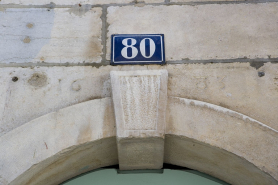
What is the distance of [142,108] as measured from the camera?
6.64 feet

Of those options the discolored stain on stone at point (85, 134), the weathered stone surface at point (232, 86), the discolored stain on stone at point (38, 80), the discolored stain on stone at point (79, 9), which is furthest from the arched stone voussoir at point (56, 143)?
the discolored stain on stone at point (79, 9)

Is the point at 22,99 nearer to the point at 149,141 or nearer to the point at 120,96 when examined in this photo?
the point at 120,96

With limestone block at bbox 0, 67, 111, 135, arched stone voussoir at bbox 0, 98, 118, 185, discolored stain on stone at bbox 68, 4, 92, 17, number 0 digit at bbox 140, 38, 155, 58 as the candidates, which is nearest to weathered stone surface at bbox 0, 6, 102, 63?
discolored stain on stone at bbox 68, 4, 92, 17

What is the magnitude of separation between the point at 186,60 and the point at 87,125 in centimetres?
94

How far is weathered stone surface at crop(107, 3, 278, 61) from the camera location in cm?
236

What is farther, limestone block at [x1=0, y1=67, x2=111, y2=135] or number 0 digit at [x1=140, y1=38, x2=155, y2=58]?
number 0 digit at [x1=140, y1=38, x2=155, y2=58]

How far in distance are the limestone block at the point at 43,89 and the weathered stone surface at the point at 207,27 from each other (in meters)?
0.28

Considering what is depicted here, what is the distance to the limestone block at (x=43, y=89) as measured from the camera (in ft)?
7.07

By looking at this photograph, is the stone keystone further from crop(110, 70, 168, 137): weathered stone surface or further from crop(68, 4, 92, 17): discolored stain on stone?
crop(68, 4, 92, 17): discolored stain on stone

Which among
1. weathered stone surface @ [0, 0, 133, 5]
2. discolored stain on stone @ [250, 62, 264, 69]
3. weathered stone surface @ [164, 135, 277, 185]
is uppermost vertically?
weathered stone surface @ [0, 0, 133, 5]

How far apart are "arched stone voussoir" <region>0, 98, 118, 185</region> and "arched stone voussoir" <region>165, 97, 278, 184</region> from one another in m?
0.47

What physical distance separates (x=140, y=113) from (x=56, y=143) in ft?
1.97

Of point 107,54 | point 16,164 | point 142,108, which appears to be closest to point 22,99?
point 16,164

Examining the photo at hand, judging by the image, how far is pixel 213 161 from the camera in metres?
2.14
